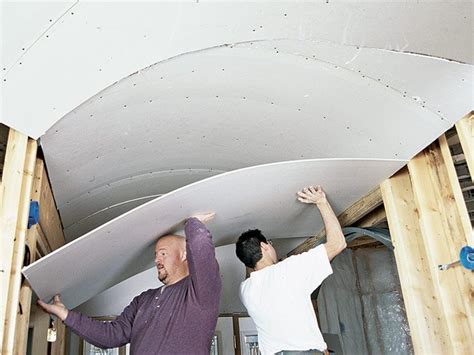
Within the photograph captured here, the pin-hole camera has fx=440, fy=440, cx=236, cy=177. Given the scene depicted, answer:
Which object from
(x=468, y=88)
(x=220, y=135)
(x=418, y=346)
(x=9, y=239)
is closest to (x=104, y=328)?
(x=9, y=239)

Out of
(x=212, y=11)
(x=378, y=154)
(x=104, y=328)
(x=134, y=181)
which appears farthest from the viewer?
(x=134, y=181)

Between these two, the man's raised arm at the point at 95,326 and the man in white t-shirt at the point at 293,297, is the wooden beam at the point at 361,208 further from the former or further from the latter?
the man's raised arm at the point at 95,326

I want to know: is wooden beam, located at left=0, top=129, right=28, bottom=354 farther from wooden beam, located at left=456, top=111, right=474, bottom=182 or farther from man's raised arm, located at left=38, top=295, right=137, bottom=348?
wooden beam, located at left=456, top=111, right=474, bottom=182

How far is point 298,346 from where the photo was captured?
237 cm

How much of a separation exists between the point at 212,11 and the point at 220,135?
1.11 m

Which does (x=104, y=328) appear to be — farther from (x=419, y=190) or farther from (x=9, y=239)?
(x=419, y=190)

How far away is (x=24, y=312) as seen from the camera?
1926 mm

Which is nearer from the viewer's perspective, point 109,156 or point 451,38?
point 451,38

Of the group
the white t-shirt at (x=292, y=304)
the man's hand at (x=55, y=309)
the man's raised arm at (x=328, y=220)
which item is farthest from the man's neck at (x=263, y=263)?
the man's hand at (x=55, y=309)

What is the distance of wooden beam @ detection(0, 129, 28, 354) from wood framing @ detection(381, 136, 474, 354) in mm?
1929

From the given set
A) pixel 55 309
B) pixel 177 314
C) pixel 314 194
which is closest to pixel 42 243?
pixel 55 309

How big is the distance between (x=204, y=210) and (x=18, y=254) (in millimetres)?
1070

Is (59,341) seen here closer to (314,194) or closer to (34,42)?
(314,194)

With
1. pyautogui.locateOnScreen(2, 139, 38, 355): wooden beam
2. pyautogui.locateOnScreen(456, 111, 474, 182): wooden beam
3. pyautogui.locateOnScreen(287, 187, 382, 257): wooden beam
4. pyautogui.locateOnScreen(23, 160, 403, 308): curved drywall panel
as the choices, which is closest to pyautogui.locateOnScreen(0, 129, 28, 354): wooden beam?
pyautogui.locateOnScreen(2, 139, 38, 355): wooden beam
